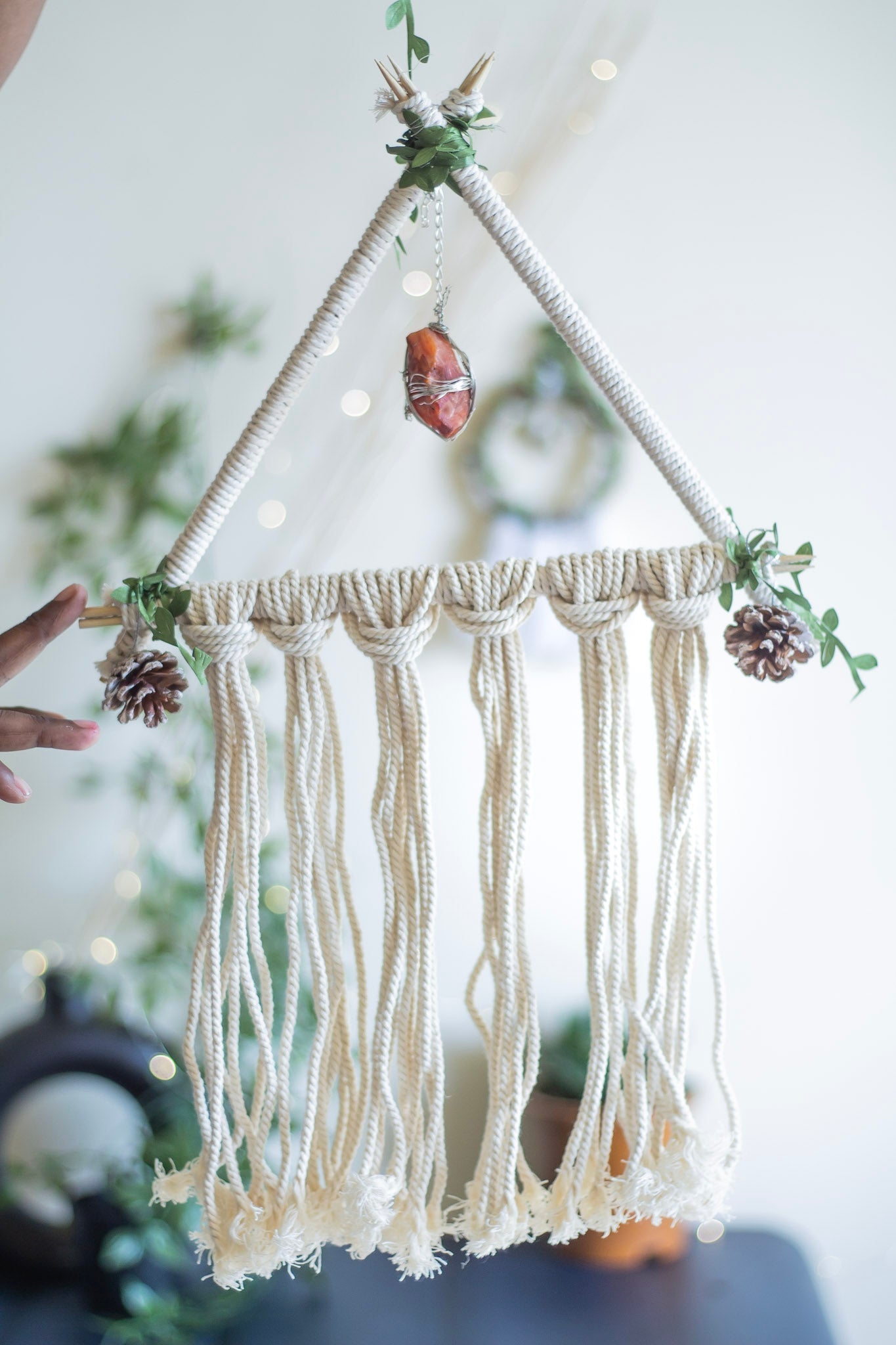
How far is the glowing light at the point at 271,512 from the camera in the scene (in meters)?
1.00

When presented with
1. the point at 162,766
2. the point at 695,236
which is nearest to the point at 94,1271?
the point at 162,766

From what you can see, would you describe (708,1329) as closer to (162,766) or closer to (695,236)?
(162,766)

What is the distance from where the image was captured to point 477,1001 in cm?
105

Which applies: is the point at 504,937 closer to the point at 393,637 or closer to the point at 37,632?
the point at 393,637

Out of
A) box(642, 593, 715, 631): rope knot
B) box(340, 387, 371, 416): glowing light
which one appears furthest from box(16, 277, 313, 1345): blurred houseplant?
box(642, 593, 715, 631): rope knot

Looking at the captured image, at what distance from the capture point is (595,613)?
67 cm

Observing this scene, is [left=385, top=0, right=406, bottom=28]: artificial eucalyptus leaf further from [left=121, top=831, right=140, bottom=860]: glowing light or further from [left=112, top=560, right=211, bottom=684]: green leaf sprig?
[left=121, top=831, right=140, bottom=860]: glowing light

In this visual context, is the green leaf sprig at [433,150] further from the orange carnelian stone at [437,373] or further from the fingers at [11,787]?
the fingers at [11,787]

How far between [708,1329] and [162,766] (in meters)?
0.83

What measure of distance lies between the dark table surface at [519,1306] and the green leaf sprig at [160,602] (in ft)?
2.40

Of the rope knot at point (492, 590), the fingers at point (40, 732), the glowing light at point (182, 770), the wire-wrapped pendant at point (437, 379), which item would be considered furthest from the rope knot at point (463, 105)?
the glowing light at point (182, 770)

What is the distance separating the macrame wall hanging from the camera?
2.19ft

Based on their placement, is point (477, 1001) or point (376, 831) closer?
point (376, 831)

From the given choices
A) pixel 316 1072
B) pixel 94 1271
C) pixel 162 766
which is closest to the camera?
pixel 316 1072
